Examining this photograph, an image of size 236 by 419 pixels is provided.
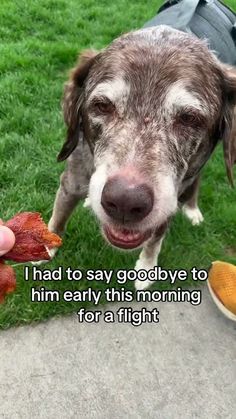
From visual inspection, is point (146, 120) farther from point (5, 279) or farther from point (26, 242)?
point (5, 279)

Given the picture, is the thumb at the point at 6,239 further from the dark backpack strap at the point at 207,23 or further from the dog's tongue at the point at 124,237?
the dark backpack strap at the point at 207,23

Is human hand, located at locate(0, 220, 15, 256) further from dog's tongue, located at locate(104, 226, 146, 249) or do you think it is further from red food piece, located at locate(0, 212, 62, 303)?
dog's tongue, located at locate(104, 226, 146, 249)

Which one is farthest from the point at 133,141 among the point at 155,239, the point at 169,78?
the point at 155,239

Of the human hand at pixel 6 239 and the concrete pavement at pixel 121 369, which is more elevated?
the human hand at pixel 6 239

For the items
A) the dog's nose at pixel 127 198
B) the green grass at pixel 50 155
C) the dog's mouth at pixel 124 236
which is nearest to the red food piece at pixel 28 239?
the dog's nose at pixel 127 198

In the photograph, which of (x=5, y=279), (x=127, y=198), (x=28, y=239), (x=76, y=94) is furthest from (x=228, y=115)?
(x=5, y=279)

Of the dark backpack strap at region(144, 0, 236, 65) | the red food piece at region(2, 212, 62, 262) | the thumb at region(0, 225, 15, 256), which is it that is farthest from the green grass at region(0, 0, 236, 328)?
the thumb at region(0, 225, 15, 256)

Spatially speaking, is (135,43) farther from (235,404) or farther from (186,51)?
(235,404)
